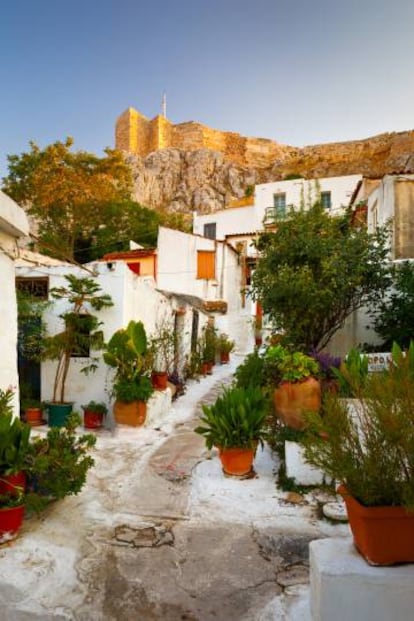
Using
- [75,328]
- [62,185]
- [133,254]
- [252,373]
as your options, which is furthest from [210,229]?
[252,373]

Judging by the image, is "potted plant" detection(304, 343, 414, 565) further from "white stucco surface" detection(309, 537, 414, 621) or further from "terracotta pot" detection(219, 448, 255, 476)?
"terracotta pot" detection(219, 448, 255, 476)

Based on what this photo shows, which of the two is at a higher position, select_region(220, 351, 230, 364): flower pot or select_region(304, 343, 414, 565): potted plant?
select_region(304, 343, 414, 565): potted plant

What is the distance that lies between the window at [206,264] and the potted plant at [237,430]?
60.3 feet

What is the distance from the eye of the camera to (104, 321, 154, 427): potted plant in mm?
7836

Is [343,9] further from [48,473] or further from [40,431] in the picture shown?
[40,431]

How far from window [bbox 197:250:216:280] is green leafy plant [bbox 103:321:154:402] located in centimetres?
1541

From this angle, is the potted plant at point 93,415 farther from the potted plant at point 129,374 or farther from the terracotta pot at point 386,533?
the terracotta pot at point 386,533

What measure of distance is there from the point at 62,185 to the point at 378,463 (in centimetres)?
2152

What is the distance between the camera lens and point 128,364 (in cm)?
805

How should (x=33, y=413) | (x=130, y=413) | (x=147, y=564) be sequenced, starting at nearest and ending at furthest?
(x=147, y=564) → (x=130, y=413) → (x=33, y=413)

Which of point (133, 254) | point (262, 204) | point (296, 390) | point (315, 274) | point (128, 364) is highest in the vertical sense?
point (262, 204)

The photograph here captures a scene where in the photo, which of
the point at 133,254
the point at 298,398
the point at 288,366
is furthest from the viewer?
Result: the point at 133,254

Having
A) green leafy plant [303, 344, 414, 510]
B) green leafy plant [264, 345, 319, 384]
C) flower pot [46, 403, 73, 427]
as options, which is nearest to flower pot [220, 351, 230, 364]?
flower pot [46, 403, 73, 427]

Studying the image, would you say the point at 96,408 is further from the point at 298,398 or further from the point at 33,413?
the point at 298,398
